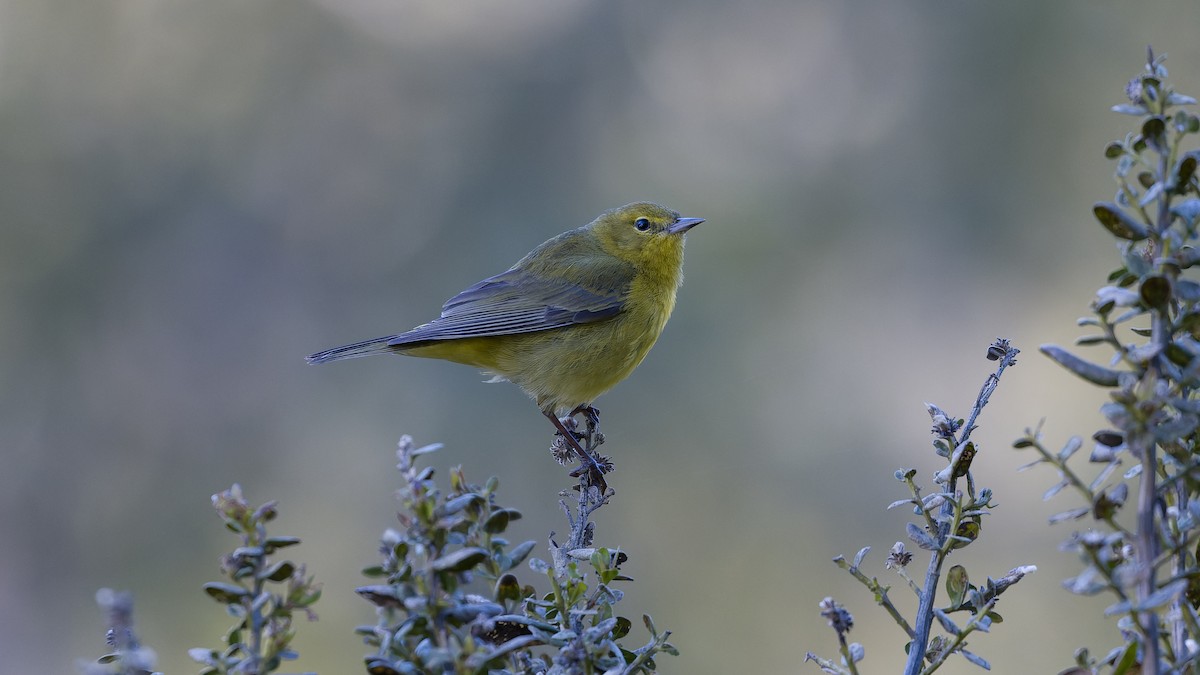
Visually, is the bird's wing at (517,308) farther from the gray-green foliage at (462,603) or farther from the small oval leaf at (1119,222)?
the small oval leaf at (1119,222)

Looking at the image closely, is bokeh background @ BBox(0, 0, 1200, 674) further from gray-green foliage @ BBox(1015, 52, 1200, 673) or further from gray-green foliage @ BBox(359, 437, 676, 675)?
gray-green foliage @ BBox(1015, 52, 1200, 673)

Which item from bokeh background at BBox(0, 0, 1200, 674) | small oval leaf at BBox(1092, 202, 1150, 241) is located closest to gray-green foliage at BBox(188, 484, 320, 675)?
small oval leaf at BBox(1092, 202, 1150, 241)

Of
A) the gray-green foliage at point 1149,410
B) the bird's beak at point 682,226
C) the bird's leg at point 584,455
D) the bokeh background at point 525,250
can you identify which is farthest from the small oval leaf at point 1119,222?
the bokeh background at point 525,250

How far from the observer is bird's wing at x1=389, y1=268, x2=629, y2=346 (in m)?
4.32

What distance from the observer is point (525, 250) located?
25.5 feet

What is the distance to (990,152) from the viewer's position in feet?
26.5

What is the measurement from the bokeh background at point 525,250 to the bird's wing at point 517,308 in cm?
214

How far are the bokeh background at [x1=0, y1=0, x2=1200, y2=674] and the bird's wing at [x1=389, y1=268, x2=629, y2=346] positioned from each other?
7.01ft

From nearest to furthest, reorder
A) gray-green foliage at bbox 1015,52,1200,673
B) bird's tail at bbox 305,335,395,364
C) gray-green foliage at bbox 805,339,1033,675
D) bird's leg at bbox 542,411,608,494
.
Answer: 1. gray-green foliage at bbox 1015,52,1200,673
2. gray-green foliage at bbox 805,339,1033,675
3. bird's leg at bbox 542,411,608,494
4. bird's tail at bbox 305,335,395,364

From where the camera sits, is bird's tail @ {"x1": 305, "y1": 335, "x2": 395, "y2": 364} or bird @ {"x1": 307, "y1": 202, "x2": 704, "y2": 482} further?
bird @ {"x1": 307, "y1": 202, "x2": 704, "y2": 482}

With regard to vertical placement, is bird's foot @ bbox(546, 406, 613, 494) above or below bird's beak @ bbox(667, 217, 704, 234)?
below

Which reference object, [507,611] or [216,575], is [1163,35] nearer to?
[216,575]

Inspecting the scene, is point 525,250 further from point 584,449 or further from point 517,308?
point 584,449

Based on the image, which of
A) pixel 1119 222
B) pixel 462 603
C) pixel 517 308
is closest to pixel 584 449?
pixel 517 308
